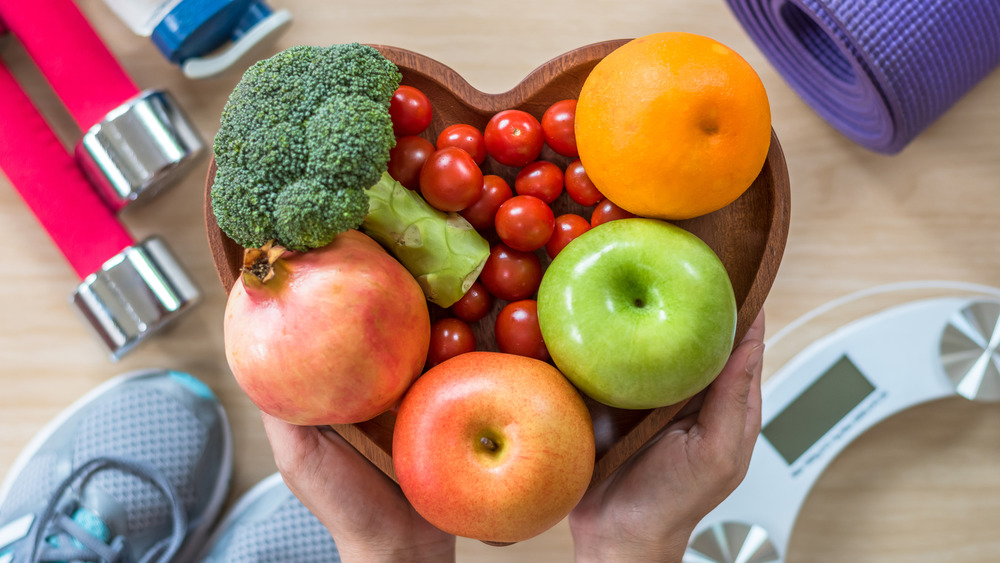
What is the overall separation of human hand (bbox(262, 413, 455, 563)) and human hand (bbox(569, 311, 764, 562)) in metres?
0.26

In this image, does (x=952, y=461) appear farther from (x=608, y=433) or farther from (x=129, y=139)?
(x=129, y=139)

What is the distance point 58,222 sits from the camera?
101cm

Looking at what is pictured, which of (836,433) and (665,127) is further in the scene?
(836,433)

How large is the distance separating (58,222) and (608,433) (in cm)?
89

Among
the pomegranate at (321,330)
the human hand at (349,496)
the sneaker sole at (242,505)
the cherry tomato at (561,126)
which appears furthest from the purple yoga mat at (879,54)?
the sneaker sole at (242,505)

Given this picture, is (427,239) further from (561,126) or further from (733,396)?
(733,396)

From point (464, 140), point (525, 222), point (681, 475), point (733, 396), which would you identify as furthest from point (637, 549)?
point (464, 140)

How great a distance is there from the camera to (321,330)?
0.64 m

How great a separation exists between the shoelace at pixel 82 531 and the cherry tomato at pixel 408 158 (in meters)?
0.72

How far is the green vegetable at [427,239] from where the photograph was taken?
739 mm

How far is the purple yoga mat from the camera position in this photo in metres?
0.83

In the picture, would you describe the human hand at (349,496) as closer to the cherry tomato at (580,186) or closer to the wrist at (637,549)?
the wrist at (637,549)

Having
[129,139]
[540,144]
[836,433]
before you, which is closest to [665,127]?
[540,144]

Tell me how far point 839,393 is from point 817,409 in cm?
4
